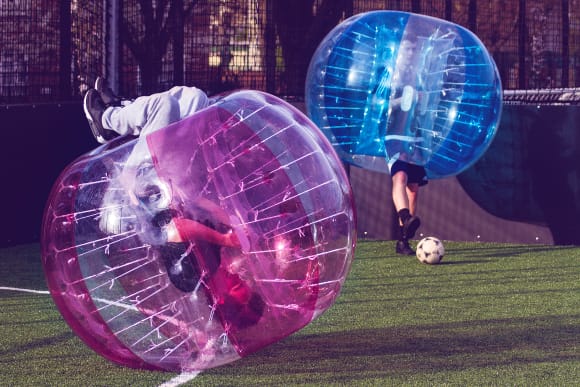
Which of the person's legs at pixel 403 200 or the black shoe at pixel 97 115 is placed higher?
the black shoe at pixel 97 115

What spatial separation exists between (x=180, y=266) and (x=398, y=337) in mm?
1922

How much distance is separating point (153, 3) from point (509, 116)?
3938 millimetres

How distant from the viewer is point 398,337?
678cm

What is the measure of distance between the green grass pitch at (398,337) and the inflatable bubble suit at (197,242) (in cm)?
34

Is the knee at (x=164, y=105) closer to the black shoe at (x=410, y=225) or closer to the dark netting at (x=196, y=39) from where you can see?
the black shoe at (x=410, y=225)

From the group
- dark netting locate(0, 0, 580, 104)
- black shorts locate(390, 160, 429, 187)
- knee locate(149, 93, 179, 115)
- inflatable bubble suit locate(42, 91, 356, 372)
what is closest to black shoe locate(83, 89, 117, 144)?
knee locate(149, 93, 179, 115)

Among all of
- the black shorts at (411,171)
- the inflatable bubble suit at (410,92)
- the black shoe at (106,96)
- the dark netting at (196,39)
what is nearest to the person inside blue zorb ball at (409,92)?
the inflatable bubble suit at (410,92)

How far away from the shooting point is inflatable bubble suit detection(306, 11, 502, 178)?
9438 millimetres

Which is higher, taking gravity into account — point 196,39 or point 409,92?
point 196,39

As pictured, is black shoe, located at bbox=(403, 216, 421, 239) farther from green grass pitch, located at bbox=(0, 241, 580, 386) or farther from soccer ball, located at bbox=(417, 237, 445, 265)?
green grass pitch, located at bbox=(0, 241, 580, 386)

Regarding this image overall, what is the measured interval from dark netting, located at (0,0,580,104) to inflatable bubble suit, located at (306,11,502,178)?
7.96ft

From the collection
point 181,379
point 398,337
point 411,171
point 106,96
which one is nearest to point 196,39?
point 411,171

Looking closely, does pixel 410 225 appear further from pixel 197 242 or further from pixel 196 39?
pixel 197 242

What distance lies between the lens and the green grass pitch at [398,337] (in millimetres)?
5762
